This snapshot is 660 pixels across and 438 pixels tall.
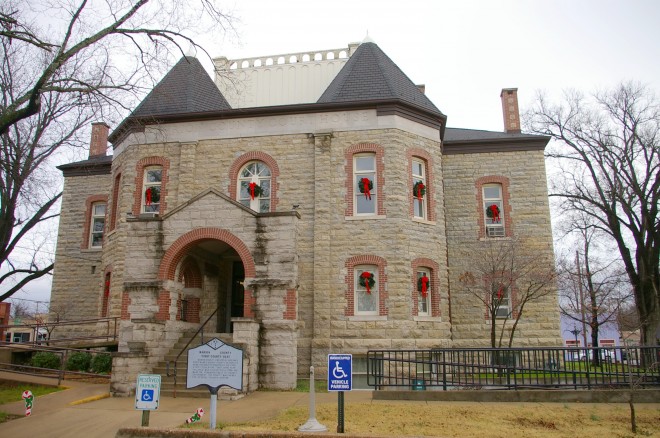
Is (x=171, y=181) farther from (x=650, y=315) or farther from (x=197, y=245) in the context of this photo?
(x=650, y=315)

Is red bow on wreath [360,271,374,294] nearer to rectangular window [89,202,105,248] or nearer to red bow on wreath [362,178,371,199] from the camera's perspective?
red bow on wreath [362,178,371,199]

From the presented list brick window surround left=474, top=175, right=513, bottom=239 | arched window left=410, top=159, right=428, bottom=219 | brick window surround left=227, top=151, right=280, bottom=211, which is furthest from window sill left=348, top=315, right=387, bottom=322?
brick window surround left=474, top=175, right=513, bottom=239

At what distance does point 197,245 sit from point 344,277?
4825 mm

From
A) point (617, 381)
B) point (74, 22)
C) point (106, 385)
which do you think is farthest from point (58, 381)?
point (617, 381)

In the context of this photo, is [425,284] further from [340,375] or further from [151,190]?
[151,190]

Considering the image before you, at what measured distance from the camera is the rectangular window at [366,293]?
1733 cm

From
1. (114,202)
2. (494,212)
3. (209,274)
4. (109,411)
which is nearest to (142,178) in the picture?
(114,202)

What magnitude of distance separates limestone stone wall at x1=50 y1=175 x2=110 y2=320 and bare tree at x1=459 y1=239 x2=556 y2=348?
51.8ft

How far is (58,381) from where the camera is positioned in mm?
14844

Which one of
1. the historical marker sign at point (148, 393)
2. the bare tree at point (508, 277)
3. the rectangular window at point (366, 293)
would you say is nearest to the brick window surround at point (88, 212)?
the rectangular window at point (366, 293)

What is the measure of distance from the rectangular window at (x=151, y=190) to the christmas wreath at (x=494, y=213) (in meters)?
13.0

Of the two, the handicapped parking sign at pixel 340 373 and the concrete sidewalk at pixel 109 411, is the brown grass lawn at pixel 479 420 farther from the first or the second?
the concrete sidewalk at pixel 109 411

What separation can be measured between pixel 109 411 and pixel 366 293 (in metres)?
8.77

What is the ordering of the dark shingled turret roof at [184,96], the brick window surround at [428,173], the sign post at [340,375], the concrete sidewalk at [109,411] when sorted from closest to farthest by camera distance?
the sign post at [340,375] → the concrete sidewalk at [109,411] → the brick window surround at [428,173] → the dark shingled turret roof at [184,96]
